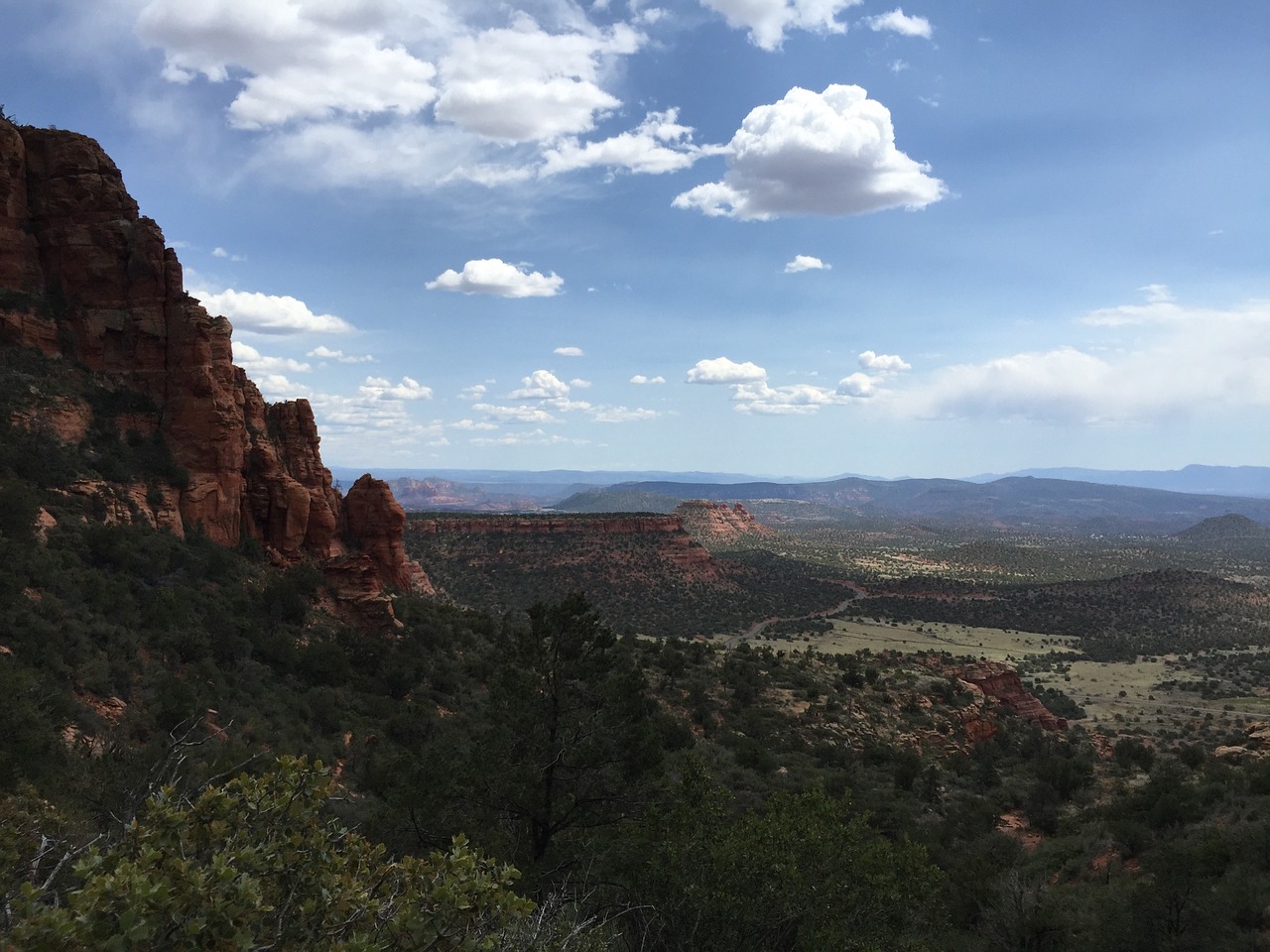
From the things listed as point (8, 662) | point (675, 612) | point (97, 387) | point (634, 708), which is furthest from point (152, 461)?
point (675, 612)

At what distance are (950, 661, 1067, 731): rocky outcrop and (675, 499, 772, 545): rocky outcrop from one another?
109 metres

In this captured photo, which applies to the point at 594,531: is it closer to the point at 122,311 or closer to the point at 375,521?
the point at 375,521

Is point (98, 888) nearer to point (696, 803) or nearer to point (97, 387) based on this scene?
point (696, 803)

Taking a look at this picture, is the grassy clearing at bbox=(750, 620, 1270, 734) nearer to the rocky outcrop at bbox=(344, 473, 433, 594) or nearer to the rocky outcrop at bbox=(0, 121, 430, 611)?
the rocky outcrop at bbox=(344, 473, 433, 594)

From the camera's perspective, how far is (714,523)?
566ft

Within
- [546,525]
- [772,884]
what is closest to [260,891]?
[772,884]

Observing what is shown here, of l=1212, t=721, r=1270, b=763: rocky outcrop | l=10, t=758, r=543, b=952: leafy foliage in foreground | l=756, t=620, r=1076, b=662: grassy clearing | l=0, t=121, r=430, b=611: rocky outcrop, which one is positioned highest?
l=0, t=121, r=430, b=611: rocky outcrop

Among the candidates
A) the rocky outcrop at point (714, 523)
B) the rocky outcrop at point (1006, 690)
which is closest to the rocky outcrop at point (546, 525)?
the rocky outcrop at point (714, 523)

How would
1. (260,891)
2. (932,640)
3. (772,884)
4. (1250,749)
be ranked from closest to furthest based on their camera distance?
(260,891) → (772,884) → (1250,749) → (932,640)

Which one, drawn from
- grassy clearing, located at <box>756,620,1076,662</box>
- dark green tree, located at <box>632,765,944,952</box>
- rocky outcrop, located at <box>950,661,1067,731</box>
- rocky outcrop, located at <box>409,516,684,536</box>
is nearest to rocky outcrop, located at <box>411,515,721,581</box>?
rocky outcrop, located at <box>409,516,684,536</box>

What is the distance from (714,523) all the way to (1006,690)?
128 metres

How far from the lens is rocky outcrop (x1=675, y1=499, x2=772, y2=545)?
164288mm

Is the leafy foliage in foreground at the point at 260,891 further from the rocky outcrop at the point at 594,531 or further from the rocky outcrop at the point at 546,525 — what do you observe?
the rocky outcrop at the point at 546,525

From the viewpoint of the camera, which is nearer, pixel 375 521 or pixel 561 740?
pixel 561 740
